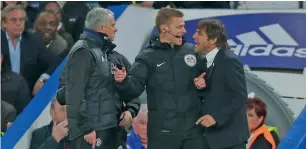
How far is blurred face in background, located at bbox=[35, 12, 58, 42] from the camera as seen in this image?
35.3 feet

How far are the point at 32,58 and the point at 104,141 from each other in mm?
3442

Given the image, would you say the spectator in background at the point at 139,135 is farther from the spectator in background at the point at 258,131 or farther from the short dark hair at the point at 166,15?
the short dark hair at the point at 166,15

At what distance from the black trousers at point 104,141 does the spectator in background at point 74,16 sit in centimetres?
429

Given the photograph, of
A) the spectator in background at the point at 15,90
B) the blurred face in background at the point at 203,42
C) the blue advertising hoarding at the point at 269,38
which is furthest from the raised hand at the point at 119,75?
the spectator in background at the point at 15,90

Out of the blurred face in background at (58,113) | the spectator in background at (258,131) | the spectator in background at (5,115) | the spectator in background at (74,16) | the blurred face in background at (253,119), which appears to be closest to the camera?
the spectator in background at (258,131)

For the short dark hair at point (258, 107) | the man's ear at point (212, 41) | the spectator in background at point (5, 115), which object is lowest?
the spectator in background at point (5, 115)

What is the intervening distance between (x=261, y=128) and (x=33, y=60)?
3.20m

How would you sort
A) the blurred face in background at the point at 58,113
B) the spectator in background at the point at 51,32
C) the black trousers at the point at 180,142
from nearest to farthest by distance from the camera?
the black trousers at the point at 180,142, the blurred face in background at the point at 58,113, the spectator in background at the point at 51,32

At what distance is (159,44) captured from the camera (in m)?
7.09

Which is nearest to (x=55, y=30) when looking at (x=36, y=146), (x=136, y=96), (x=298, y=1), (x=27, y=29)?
(x=27, y=29)

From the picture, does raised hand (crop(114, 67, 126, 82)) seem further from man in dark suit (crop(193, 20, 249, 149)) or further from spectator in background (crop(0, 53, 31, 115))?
spectator in background (crop(0, 53, 31, 115))

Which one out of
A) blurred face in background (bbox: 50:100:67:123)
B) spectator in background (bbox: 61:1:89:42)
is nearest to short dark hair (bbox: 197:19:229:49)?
blurred face in background (bbox: 50:100:67:123)

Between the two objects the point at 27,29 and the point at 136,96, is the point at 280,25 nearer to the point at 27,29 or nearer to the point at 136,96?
the point at 136,96

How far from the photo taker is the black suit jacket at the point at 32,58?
33.5ft
